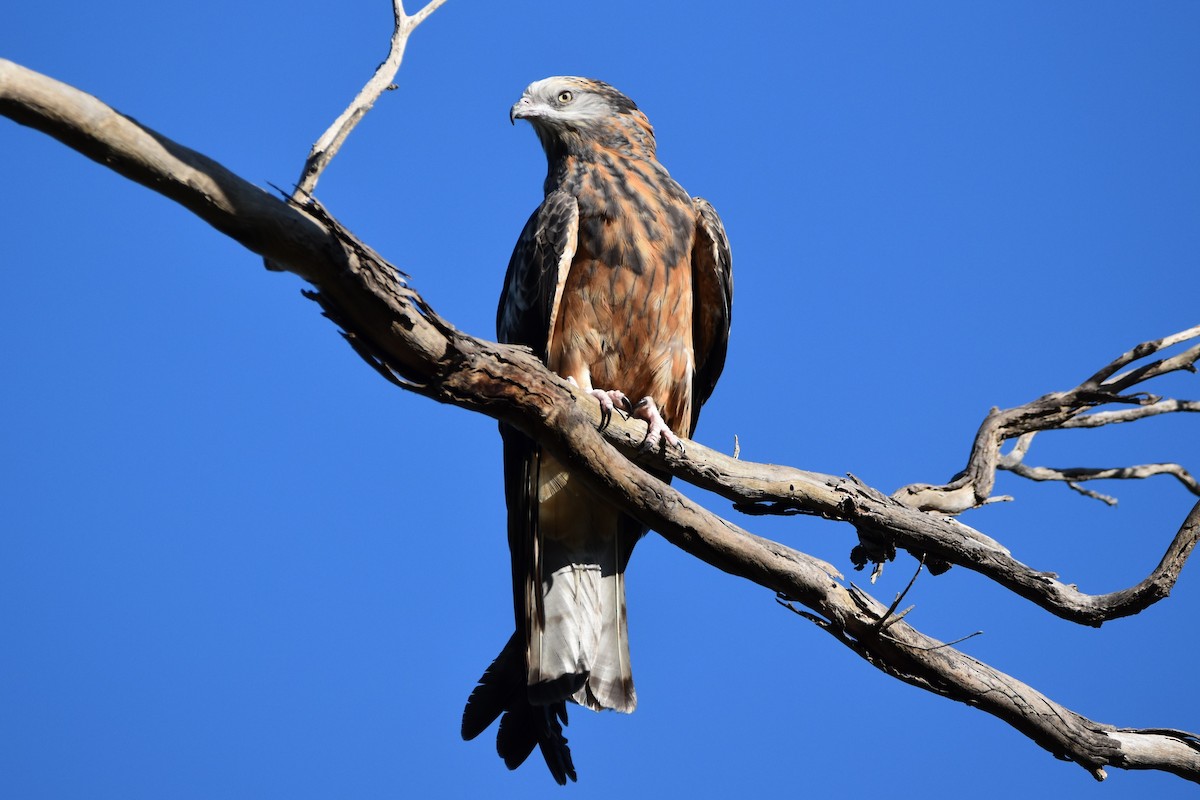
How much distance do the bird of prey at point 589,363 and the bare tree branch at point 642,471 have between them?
100 cm

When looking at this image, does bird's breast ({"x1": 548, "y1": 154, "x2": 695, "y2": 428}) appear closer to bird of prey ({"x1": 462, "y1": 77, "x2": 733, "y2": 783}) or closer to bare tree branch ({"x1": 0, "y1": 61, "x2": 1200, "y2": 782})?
bird of prey ({"x1": 462, "y1": 77, "x2": 733, "y2": 783})

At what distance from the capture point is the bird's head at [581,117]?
6.24 meters

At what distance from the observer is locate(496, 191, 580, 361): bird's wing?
5.38 metres

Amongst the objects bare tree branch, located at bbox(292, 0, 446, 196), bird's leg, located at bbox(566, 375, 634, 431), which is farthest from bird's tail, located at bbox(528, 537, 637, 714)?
bare tree branch, located at bbox(292, 0, 446, 196)

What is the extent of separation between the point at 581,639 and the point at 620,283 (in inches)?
75.1

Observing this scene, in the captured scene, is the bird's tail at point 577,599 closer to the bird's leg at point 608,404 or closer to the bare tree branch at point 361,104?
the bird's leg at point 608,404

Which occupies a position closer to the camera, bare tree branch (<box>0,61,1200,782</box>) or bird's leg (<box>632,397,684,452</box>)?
bare tree branch (<box>0,61,1200,782</box>)

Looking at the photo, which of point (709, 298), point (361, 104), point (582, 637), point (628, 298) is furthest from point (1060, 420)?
point (361, 104)

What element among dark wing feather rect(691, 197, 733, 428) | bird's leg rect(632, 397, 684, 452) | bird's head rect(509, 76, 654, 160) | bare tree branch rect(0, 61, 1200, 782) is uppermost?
bird's head rect(509, 76, 654, 160)

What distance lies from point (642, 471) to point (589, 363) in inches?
65.6

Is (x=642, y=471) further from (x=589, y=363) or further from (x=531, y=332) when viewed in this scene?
(x=531, y=332)

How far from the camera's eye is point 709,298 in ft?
19.6

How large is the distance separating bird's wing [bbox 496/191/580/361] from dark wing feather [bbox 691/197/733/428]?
772 mm

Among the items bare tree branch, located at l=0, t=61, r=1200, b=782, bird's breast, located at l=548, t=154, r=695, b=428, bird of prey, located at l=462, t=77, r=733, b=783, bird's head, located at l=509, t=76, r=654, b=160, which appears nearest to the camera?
bare tree branch, located at l=0, t=61, r=1200, b=782
